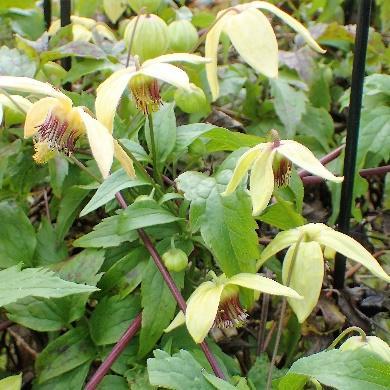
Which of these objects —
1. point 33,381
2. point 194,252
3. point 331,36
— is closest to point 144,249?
point 194,252

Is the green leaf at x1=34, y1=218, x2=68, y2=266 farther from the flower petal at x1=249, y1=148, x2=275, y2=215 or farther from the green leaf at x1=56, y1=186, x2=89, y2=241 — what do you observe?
the flower petal at x1=249, y1=148, x2=275, y2=215

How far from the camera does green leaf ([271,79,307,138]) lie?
108cm

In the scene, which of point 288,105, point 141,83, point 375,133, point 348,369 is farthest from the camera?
point 288,105

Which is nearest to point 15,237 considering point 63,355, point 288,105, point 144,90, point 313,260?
point 63,355

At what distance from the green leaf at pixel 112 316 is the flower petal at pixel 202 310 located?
5.4 inches

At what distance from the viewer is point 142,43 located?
0.89 metres

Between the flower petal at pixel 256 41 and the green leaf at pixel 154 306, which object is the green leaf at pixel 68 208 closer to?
the green leaf at pixel 154 306

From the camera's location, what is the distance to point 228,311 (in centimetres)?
70

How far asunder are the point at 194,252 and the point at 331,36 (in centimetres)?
54

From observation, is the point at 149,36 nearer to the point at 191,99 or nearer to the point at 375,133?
the point at 191,99

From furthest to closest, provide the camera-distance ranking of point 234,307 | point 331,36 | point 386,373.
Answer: point 331,36
point 234,307
point 386,373

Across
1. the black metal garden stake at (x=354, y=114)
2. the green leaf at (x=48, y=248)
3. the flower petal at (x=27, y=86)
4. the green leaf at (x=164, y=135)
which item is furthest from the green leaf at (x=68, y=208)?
the black metal garden stake at (x=354, y=114)

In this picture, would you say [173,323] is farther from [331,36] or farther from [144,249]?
[331,36]

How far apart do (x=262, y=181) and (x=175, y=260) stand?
0.47 ft
